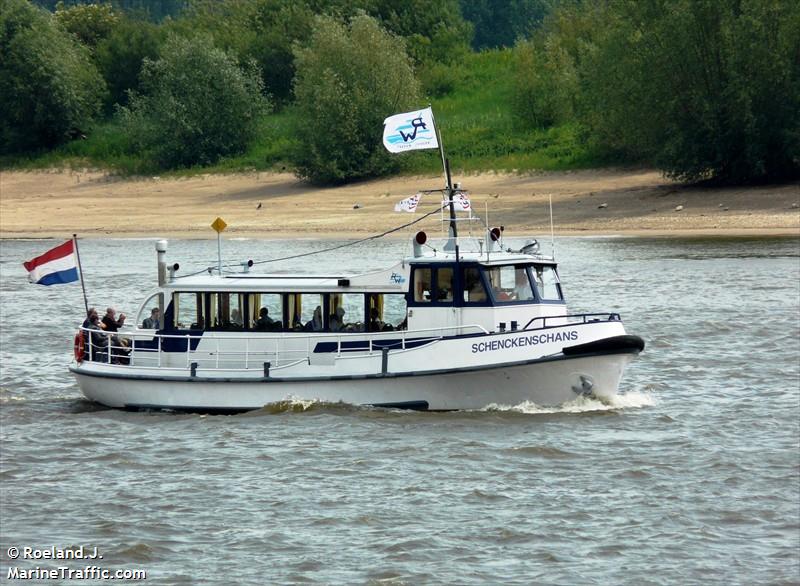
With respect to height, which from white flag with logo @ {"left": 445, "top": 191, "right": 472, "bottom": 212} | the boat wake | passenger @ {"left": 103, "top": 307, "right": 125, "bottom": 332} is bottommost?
the boat wake

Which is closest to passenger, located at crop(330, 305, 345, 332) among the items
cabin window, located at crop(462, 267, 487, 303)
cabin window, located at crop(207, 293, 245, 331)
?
cabin window, located at crop(207, 293, 245, 331)

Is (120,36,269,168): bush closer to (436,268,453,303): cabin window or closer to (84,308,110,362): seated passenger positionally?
(84,308,110,362): seated passenger

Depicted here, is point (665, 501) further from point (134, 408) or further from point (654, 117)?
point (654, 117)

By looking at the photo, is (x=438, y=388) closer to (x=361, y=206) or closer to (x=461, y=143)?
(x=361, y=206)

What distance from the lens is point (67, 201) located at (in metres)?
66.4

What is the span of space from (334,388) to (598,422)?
4095 mm

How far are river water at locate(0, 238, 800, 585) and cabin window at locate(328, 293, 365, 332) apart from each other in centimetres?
138

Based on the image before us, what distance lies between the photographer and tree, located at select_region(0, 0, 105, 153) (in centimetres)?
7769

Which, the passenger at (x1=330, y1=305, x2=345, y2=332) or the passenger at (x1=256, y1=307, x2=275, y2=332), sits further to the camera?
the passenger at (x1=256, y1=307, x2=275, y2=332)

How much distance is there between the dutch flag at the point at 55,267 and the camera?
24.7 meters

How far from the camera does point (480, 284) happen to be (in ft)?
76.3

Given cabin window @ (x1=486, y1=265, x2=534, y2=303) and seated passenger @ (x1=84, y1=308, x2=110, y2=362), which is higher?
cabin window @ (x1=486, y1=265, x2=534, y2=303)

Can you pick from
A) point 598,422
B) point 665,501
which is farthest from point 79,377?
point 665,501

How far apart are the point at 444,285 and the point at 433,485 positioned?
463 cm
